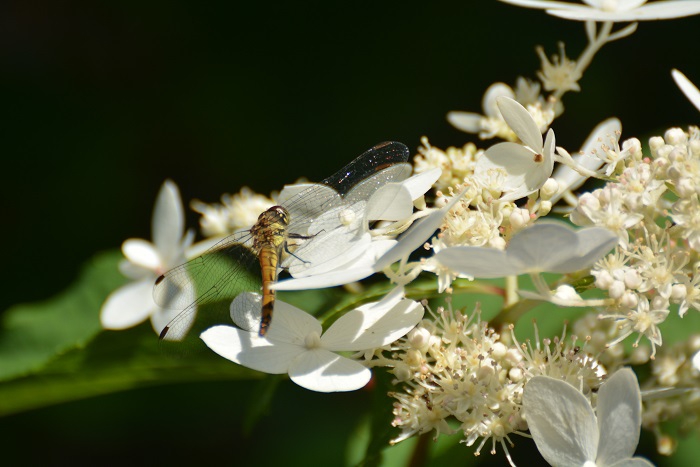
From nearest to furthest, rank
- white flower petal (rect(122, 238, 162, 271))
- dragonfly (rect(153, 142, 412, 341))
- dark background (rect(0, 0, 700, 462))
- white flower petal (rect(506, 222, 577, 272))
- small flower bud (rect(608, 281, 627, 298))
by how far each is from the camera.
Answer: white flower petal (rect(506, 222, 577, 272)) < small flower bud (rect(608, 281, 627, 298)) < dragonfly (rect(153, 142, 412, 341)) < white flower petal (rect(122, 238, 162, 271)) < dark background (rect(0, 0, 700, 462))

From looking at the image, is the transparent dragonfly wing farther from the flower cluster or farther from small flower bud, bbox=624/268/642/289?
small flower bud, bbox=624/268/642/289

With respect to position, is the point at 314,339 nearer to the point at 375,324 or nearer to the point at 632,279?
the point at 375,324

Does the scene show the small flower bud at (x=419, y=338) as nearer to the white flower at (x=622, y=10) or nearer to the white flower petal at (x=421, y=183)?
the white flower petal at (x=421, y=183)

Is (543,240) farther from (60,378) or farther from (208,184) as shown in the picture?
(208,184)

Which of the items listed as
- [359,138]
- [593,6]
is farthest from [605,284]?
[359,138]

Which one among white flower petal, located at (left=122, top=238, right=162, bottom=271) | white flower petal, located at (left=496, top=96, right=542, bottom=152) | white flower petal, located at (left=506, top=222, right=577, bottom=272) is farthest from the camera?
white flower petal, located at (left=122, top=238, right=162, bottom=271)

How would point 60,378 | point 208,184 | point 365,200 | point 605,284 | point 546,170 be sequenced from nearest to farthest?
1. point 605,284
2. point 546,170
3. point 365,200
4. point 60,378
5. point 208,184

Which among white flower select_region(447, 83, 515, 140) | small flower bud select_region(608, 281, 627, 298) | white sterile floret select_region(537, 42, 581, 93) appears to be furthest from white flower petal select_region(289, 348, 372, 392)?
white sterile floret select_region(537, 42, 581, 93)

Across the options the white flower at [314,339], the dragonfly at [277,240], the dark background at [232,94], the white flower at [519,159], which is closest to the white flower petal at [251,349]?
the white flower at [314,339]
